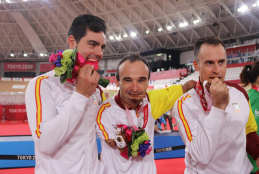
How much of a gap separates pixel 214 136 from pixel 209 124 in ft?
0.29

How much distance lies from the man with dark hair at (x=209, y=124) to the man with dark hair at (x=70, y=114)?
77cm

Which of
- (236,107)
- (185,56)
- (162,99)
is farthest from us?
(185,56)

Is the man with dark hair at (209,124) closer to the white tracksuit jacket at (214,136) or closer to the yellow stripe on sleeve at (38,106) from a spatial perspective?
the white tracksuit jacket at (214,136)

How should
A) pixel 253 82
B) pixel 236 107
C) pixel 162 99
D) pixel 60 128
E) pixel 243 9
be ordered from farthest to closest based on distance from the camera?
pixel 243 9, pixel 253 82, pixel 162 99, pixel 236 107, pixel 60 128

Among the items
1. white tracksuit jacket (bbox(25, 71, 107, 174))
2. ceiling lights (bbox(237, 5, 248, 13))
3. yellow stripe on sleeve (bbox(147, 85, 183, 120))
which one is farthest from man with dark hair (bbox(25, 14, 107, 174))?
ceiling lights (bbox(237, 5, 248, 13))

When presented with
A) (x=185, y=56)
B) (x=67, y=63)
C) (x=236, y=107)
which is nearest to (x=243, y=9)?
(x=185, y=56)

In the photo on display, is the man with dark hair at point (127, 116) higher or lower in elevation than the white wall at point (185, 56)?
lower

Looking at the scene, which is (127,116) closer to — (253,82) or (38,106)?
(38,106)

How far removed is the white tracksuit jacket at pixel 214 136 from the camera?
1.33m

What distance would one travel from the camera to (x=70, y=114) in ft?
3.84

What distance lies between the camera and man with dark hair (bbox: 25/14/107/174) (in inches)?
46.3

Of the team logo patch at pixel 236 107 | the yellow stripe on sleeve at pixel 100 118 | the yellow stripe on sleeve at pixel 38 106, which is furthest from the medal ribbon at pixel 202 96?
the yellow stripe on sleeve at pixel 38 106

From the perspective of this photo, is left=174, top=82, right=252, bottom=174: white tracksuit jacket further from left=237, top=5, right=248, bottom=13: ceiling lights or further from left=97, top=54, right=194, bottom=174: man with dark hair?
left=237, top=5, right=248, bottom=13: ceiling lights

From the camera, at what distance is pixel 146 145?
64.8 inches
